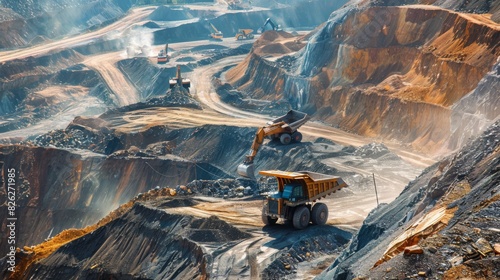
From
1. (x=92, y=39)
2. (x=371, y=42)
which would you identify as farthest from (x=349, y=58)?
(x=92, y=39)

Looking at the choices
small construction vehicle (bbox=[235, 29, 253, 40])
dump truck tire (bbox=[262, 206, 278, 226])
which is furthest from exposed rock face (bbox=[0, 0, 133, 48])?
dump truck tire (bbox=[262, 206, 278, 226])

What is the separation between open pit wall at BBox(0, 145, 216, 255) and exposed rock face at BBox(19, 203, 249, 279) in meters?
16.3

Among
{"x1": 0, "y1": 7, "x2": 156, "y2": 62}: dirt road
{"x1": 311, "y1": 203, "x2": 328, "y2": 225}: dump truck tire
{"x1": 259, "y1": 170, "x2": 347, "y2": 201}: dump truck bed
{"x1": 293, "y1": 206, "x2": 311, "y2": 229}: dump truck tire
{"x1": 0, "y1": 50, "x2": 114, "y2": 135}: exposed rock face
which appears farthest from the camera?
{"x1": 0, "y1": 7, "x2": 156, "y2": 62}: dirt road

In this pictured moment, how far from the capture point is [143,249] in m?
26.6

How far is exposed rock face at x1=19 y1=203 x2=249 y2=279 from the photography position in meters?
24.6

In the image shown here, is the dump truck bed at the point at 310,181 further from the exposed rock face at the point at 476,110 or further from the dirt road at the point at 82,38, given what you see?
the dirt road at the point at 82,38

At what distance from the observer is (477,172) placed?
17.3m

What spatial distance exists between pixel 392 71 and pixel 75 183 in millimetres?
23614

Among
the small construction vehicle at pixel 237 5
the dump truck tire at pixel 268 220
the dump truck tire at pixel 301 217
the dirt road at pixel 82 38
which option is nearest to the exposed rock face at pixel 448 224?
the dump truck tire at pixel 301 217

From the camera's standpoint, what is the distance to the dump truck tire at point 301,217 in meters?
24.9

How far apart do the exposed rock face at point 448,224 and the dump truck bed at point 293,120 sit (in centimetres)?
1743

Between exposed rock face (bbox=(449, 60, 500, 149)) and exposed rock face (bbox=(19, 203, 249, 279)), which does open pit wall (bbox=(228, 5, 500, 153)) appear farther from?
exposed rock face (bbox=(19, 203, 249, 279))

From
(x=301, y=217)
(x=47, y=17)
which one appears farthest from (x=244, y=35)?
(x=301, y=217)

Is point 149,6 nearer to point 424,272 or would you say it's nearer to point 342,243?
point 342,243
